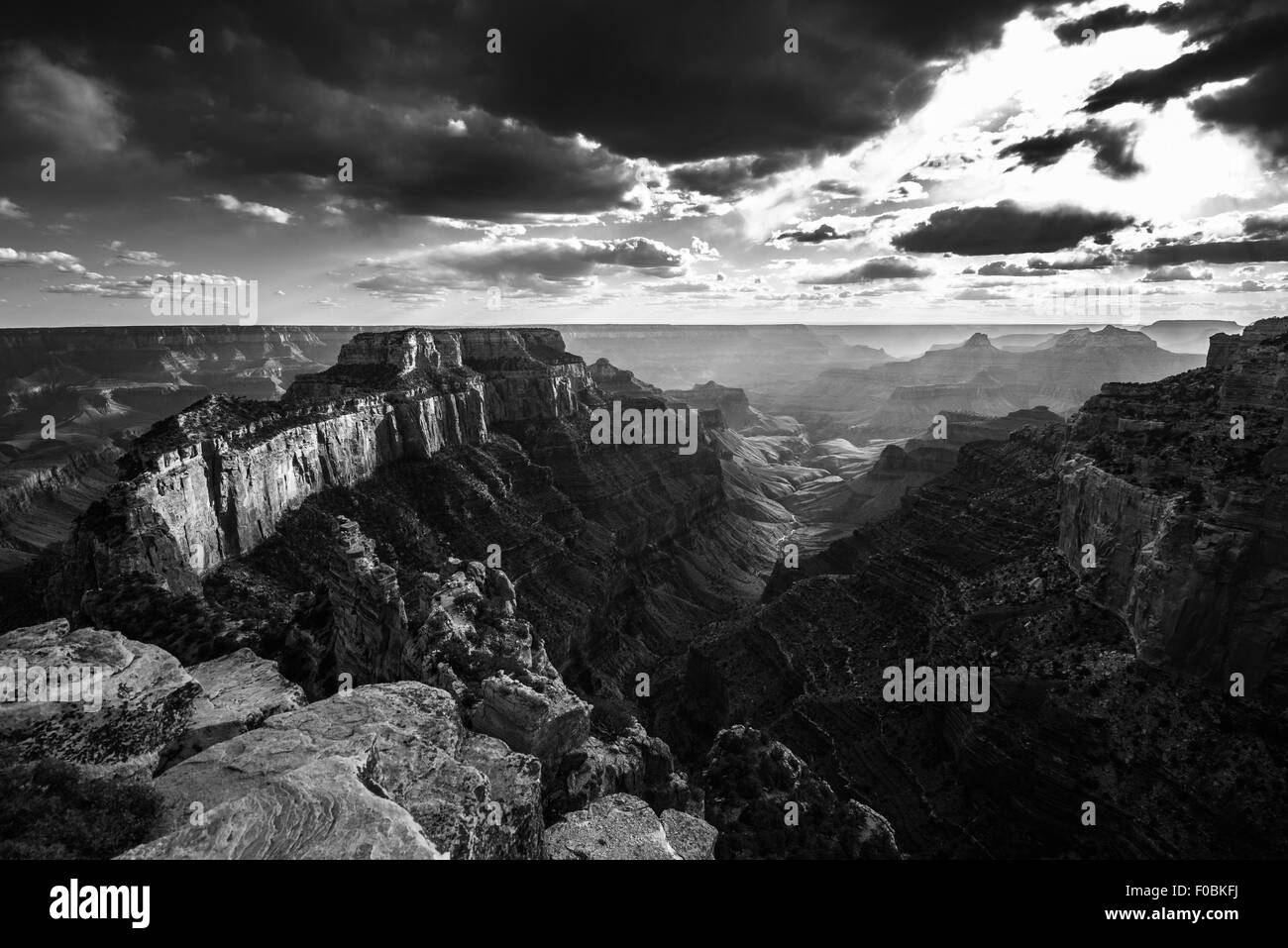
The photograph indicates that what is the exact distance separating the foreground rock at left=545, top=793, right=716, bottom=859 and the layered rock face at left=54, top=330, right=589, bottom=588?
109 feet

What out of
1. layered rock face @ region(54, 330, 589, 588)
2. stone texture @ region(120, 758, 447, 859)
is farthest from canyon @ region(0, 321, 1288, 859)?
layered rock face @ region(54, 330, 589, 588)

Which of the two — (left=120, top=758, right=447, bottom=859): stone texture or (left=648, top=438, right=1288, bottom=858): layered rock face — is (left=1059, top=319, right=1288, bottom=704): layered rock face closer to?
(left=648, top=438, right=1288, bottom=858): layered rock face

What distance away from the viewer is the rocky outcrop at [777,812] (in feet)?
93.7

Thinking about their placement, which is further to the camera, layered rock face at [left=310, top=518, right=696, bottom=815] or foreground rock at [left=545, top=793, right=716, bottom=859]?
layered rock face at [left=310, top=518, right=696, bottom=815]

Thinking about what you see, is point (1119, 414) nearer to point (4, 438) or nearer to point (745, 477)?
point (745, 477)

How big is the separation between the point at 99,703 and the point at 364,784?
420 inches

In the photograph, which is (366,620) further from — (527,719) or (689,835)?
(689,835)

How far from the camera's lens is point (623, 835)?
2495 cm

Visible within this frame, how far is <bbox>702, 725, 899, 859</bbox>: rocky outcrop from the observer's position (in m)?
28.6

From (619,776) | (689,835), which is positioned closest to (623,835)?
(689,835)

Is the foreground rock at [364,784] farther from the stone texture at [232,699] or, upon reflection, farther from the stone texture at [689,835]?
the stone texture at [689,835]

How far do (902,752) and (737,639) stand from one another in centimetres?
2060

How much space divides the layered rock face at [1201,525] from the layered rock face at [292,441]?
66690 millimetres

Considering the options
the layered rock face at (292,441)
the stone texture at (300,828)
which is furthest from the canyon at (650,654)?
the layered rock face at (292,441)
